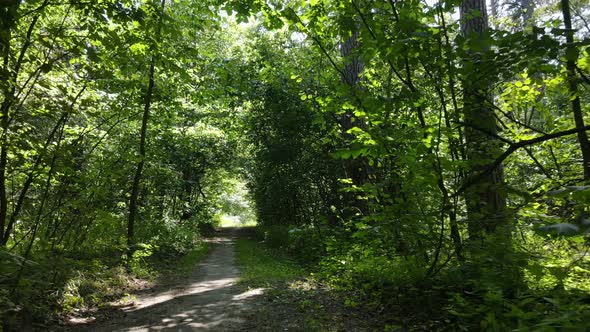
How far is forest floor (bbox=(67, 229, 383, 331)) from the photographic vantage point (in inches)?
207

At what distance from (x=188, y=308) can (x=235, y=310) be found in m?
1.01

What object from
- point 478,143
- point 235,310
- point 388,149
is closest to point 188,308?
point 235,310

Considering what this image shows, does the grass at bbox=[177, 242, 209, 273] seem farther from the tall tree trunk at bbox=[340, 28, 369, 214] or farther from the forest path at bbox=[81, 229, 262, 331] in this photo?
the tall tree trunk at bbox=[340, 28, 369, 214]

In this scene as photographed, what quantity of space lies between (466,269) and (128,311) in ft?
19.6

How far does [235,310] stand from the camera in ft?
20.2

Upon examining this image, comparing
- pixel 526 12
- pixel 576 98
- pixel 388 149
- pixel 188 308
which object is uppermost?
pixel 526 12

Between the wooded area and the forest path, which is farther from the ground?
the wooded area

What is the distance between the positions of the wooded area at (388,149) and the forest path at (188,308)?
95 centimetres

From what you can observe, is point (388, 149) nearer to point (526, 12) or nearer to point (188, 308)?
point (188, 308)

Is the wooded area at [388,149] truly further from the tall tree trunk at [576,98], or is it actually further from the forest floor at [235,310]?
the forest floor at [235,310]

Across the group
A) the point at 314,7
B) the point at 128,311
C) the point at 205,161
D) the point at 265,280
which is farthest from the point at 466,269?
the point at 205,161

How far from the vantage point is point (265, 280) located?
27.7 feet

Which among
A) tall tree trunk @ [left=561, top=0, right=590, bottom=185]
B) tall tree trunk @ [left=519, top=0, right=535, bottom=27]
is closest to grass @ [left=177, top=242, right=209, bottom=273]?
tall tree trunk @ [left=561, top=0, right=590, bottom=185]

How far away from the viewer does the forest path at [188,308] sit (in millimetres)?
5598
